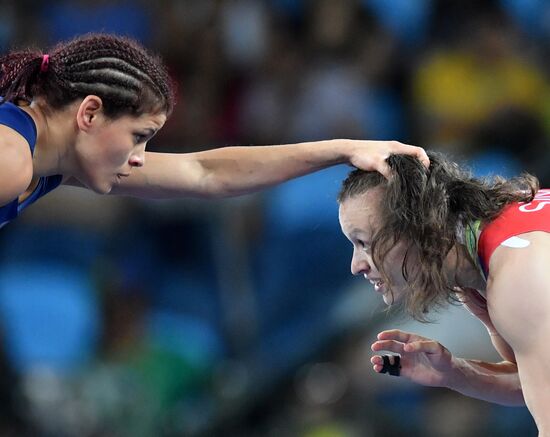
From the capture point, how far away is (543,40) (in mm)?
5492

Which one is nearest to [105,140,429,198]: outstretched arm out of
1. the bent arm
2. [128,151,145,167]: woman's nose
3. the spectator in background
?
[128,151,145,167]: woman's nose

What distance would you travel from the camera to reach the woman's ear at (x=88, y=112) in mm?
2596

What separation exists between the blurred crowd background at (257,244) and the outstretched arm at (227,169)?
1.27 m

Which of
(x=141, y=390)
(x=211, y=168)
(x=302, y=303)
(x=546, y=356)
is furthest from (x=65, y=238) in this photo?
(x=546, y=356)

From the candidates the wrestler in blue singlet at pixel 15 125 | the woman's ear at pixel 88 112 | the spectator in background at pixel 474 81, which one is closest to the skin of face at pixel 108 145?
the woman's ear at pixel 88 112

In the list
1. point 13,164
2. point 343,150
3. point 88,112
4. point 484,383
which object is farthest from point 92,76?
point 484,383

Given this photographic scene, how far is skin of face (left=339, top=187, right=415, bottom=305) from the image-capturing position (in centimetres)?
254

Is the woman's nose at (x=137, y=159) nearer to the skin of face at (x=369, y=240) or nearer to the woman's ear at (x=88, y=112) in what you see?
the woman's ear at (x=88, y=112)

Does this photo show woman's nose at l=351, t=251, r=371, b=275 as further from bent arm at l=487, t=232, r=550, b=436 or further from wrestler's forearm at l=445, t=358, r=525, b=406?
wrestler's forearm at l=445, t=358, r=525, b=406

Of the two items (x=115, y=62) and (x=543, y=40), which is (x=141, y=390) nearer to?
(x=115, y=62)

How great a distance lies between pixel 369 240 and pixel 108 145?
0.75 meters

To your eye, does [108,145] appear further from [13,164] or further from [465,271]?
[465,271]

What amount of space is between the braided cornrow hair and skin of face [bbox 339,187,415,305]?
0.61 metres

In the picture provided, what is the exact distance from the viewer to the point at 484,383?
2.92 meters
